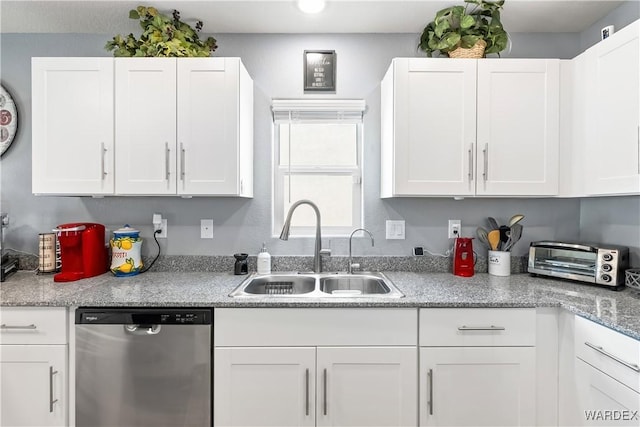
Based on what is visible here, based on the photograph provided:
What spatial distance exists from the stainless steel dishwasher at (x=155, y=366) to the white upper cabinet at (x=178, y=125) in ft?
2.25

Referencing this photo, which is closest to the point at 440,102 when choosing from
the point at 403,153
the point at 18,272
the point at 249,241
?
the point at 403,153

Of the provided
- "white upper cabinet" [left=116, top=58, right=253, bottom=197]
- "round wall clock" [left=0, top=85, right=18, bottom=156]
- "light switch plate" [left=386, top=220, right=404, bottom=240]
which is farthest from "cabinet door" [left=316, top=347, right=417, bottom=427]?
"round wall clock" [left=0, top=85, right=18, bottom=156]

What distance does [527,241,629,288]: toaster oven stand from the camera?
164 centimetres

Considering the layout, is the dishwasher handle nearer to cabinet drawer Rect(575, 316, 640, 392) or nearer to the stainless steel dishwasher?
the stainless steel dishwasher

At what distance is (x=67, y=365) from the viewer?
1491mm

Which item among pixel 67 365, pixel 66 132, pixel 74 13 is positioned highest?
pixel 74 13

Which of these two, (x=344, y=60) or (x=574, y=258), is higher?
(x=344, y=60)

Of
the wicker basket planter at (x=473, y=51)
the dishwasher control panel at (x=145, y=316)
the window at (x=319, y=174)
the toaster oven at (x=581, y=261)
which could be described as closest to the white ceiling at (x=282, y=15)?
the wicker basket planter at (x=473, y=51)

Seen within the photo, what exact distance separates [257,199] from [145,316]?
0.95 m

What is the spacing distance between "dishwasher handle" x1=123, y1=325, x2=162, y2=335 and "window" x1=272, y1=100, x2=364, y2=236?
0.92 metres

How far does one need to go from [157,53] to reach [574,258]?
2527 mm

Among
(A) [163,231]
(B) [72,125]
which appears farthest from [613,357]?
(B) [72,125]

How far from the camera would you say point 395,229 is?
2125 millimetres

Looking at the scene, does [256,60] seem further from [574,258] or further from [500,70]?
[574,258]
